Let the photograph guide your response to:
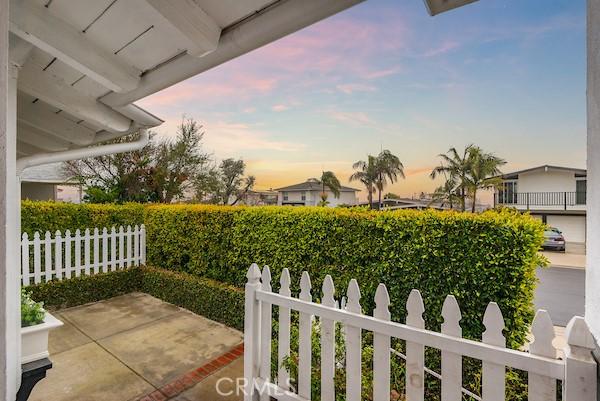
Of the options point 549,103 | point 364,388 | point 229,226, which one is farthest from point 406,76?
point 364,388

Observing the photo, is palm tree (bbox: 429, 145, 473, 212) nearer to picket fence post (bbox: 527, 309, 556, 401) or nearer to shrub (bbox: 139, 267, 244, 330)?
shrub (bbox: 139, 267, 244, 330)

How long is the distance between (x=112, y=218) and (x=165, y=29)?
6667 mm

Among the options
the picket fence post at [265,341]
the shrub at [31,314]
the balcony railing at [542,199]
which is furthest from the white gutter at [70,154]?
the balcony railing at [542,199]

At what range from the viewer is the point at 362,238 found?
3.66m

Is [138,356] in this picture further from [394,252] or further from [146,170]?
[146,170]

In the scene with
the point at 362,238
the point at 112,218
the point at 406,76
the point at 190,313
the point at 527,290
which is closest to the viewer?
the point at 527,290

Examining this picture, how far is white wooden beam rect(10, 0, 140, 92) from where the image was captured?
4.69 feet

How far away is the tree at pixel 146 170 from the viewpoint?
491 inches

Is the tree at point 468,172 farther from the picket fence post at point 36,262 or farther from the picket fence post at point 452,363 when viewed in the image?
the picket fence post at point 36,262

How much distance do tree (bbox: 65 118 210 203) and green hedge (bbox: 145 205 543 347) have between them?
8.25 metres

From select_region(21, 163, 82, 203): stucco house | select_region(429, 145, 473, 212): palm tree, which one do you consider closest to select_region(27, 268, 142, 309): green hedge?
select_region(21, 163, 82, 203): stucco house

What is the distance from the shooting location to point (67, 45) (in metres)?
1.58

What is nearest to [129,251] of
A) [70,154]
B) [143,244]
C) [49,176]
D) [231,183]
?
[143,244]

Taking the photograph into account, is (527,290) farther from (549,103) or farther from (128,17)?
(549,103)
